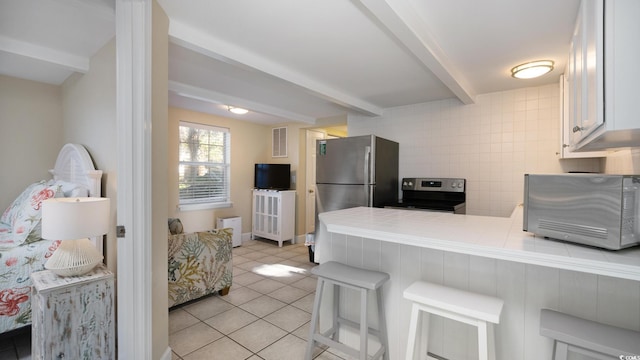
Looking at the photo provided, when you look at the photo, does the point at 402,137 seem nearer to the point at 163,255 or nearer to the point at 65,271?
the point at 163,255

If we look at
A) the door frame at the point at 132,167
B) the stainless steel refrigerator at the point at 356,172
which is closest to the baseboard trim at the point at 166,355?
the door frame at the point at 132,167

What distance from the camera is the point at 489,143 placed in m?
3.32

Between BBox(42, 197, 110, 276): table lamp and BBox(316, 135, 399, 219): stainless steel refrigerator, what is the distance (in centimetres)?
250

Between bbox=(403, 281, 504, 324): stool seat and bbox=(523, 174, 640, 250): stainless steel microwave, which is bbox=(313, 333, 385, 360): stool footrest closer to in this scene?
A: bbox=(403, 281, 504, 324): stool seat

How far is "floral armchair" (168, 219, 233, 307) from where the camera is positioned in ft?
8.61

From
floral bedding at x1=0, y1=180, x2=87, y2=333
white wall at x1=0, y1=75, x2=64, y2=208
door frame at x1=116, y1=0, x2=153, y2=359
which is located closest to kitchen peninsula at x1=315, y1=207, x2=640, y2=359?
door frame at x1=116, y1=0, x2=153, y2=359

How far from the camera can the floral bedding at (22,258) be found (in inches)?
73.5

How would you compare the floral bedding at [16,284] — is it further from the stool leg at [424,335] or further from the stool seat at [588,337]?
the stool seat at [588,337]

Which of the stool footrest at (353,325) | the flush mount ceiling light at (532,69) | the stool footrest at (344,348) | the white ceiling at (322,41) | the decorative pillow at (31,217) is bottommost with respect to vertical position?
the stool footrest at (344,348)

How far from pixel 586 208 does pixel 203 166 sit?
485 cm

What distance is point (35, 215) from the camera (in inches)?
87.6

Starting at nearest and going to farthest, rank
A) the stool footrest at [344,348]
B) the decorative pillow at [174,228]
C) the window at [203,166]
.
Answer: the stool footrest at [344,348] < the decorative pillow at [174,228] < the window at [203,166]

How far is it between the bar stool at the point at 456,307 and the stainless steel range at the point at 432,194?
1805 millimetres

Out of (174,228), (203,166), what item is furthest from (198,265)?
(203,166)
